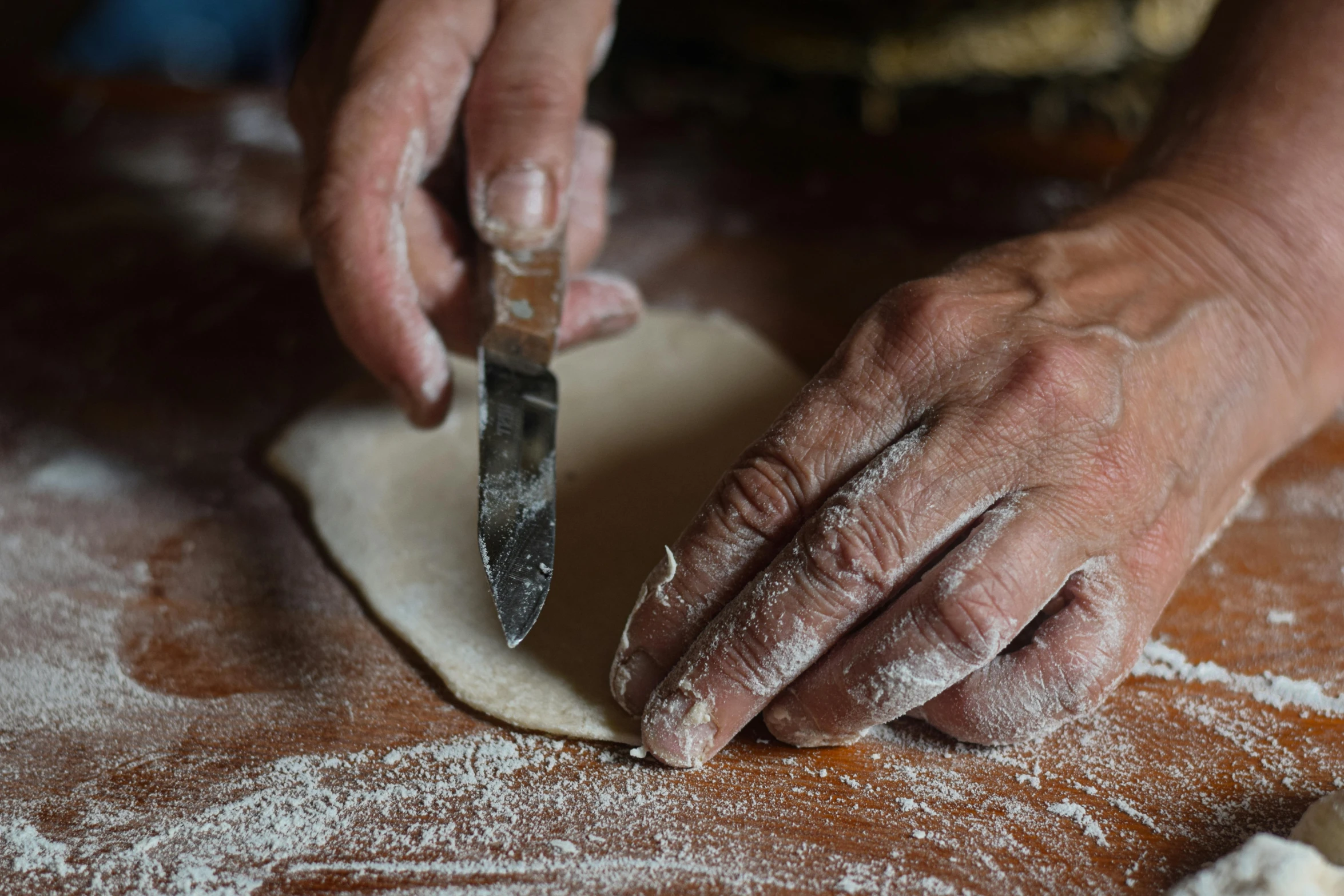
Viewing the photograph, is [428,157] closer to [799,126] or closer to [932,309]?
[932,309]

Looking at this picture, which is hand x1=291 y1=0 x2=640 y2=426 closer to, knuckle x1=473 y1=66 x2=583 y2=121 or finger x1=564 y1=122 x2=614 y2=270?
knuckle x1=473 y1=66 x2=583 y2=121

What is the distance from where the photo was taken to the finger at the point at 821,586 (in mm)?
810

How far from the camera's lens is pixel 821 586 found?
81cm

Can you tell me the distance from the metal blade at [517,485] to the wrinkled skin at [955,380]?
11 centimetres

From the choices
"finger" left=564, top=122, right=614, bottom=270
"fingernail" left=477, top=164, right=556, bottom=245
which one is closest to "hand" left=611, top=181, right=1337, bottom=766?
"fingernail" left=477, top=164, right=556, bottom=245

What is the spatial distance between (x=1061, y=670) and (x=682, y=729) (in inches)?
12.1

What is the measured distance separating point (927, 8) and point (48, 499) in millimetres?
1671

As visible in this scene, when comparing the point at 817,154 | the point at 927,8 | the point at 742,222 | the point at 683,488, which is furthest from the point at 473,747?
the point at 927,8

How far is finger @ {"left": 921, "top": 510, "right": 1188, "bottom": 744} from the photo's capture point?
2.74ft

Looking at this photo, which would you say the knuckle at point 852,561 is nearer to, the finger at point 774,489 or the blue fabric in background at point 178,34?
the finger at point 774,489

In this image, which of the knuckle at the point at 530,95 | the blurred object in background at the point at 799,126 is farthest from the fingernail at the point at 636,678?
the blurred object in background at the point at 799,126

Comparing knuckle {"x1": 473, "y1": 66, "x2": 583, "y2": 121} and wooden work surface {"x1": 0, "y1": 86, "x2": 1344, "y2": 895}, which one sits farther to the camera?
knuckle {"x1": 473, "y1": 66, "x2": 583, "y2": 121}

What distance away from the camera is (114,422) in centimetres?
136

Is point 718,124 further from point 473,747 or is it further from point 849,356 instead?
→ point 473,747
